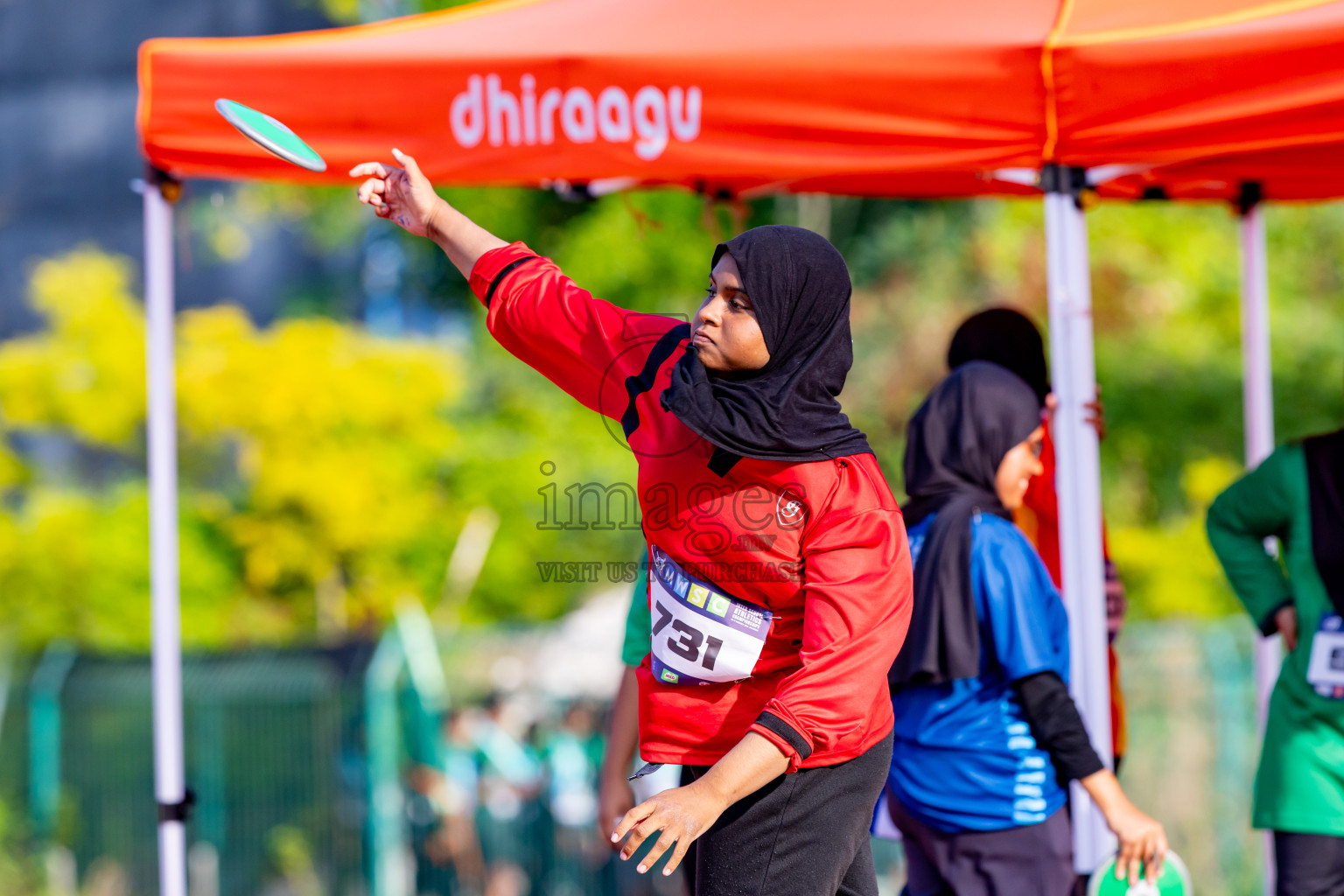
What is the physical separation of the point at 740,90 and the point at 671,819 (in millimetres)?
1747

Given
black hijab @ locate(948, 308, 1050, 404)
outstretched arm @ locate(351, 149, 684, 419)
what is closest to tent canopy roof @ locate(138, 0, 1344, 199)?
black hijab @ locate(948, 308, 1050, 404)

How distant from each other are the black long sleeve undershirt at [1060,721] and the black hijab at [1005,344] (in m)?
0.79

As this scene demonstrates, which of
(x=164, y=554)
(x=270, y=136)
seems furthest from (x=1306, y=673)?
(x=164, y=554)

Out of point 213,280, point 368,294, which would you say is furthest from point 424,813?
point 213,280

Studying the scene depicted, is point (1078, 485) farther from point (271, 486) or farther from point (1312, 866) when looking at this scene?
point (271, 486)

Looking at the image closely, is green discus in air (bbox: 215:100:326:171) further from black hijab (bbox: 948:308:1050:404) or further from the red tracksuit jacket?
black hijab (bbox: 948:308:1050:404)

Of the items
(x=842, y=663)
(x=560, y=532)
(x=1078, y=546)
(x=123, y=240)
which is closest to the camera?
(x=842, y=663)

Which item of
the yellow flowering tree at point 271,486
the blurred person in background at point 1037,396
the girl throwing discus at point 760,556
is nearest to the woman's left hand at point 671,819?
the girl throwing discus at point 760,556

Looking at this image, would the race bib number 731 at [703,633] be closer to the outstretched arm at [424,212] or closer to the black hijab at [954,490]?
the outstretched arm at [424,212]

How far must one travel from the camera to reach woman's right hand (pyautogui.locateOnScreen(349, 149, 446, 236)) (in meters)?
2.18

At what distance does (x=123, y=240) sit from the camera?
19062 millimetres

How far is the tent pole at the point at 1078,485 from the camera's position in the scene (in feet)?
9.90

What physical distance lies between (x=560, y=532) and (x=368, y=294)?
7.23 meters

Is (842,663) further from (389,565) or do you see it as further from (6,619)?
(6,619)
